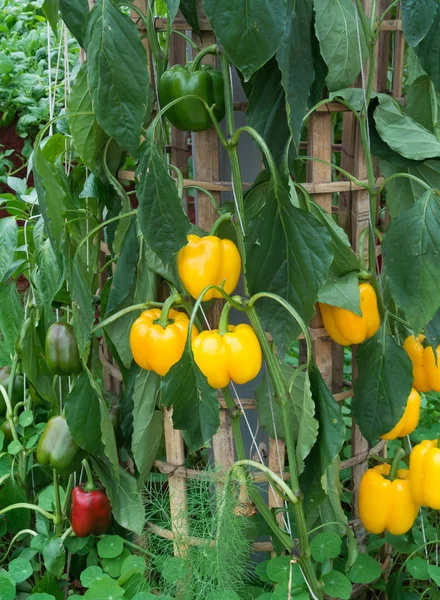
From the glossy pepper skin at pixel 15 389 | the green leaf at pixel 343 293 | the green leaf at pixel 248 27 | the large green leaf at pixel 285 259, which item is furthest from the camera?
the glossy pepper skin at pixel 15 389

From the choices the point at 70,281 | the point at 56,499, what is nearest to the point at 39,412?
the point at 56,499

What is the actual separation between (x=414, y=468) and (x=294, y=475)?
0.25 metres

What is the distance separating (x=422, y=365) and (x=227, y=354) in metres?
0.38

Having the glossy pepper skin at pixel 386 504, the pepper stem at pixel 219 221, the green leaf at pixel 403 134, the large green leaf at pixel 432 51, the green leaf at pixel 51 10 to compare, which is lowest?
the glossy pepper skin at pixel 386 504

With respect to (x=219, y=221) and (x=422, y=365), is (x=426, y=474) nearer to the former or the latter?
(x=422, y=365)

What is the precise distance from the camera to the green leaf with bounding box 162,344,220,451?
108 cm

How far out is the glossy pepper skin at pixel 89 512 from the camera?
1433 mm

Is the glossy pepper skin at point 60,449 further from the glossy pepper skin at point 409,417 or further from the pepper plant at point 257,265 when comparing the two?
the glossy pepper skin at point 409,417

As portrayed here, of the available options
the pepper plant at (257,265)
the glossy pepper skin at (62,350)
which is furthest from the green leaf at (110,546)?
the glossy pepper skin at (62,350)

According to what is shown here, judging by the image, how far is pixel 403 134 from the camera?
1.19 metres

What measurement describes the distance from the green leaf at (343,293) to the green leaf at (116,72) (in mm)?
351

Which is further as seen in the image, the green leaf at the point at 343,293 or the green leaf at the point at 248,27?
the green leaf at the point at 343,293

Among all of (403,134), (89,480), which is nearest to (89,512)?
(89,480)

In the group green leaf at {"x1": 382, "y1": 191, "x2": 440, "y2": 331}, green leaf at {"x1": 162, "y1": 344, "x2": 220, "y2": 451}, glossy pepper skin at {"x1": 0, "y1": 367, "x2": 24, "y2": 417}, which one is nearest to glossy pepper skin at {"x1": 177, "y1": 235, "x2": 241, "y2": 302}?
green leaf at {"x1": 162, "y1": 344, "x2": 220, "y2": 451}
